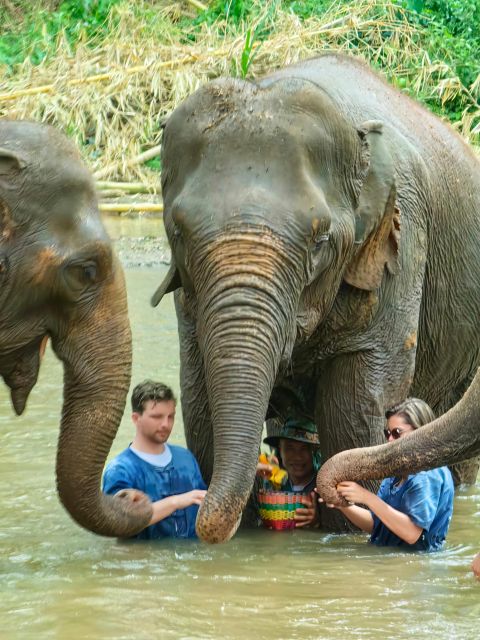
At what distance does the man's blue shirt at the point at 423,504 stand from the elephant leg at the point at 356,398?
19 cm

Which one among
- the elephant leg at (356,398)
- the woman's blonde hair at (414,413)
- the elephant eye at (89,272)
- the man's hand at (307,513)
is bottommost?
the man's hand at (307,513)

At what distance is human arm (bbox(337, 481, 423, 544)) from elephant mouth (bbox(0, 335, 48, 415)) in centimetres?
119

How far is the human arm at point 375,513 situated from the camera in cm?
574

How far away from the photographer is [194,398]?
647 centimetres

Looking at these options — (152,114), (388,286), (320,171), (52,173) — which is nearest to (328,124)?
(320,171)

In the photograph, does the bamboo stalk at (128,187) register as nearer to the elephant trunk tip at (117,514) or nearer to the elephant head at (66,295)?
the elephant trunk tip at (117,514)

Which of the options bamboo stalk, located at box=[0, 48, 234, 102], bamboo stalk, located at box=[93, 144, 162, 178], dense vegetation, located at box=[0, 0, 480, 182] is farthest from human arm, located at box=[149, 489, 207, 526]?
bamboo stalk, located at box=[0, 48, 234, 102]

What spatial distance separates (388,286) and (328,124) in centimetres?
78

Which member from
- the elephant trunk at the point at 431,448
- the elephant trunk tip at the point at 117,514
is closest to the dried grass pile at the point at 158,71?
the elephant trunk tip at the point at 117,514

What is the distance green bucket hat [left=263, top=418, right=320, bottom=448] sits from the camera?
6.79 metres

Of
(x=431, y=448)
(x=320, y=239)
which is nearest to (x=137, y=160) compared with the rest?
(x=320, y=239)

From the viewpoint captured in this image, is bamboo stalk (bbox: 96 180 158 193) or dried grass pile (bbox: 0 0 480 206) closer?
bamboo stalk (bbox: 96 180 158 193)

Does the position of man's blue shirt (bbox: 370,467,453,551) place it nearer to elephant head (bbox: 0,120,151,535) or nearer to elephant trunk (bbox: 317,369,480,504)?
elephant trunk (bbox: 317,369,480,504)

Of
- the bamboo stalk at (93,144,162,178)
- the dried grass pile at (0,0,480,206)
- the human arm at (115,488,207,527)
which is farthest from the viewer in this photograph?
the dried grass pile at (0,0,480,206)
